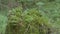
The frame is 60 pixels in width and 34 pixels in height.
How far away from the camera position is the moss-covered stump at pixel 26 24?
3.00 meters

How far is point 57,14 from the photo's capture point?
5051 mm

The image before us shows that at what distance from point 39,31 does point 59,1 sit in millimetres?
3099

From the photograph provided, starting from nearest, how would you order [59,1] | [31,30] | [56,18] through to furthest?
[31,30] → [56,18] → [59,1]

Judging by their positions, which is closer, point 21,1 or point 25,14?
point 25,14

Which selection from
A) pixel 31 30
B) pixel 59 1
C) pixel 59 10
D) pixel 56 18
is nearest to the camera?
pixel 31 30

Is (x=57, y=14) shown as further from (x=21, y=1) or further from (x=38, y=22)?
(x=38, y=22)

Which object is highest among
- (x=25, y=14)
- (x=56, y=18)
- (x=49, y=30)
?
(x=25, y=14)

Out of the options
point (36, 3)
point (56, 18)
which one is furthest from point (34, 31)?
point (36, 3)

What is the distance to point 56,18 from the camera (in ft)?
16.2

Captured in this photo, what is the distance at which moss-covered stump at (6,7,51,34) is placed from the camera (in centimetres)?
300

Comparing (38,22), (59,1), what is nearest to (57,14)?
(59,1)

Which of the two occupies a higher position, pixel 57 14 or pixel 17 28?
pixel 17 28

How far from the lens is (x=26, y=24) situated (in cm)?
301

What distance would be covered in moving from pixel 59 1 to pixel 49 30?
2955mm
